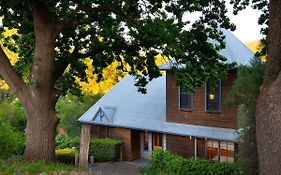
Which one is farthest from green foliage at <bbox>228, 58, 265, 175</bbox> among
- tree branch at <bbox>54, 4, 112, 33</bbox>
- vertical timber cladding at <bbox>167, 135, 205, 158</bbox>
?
vertical timber cladding at <bbox>167, 135, 205, 158</bbox>

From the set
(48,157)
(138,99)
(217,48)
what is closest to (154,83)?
(138,99)

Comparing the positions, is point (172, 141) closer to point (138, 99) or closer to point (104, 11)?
point (138, 99)

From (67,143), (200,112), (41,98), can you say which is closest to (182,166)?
(200,112)

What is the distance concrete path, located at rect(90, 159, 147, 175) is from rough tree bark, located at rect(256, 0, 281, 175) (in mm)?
15678

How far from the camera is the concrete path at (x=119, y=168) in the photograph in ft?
73.7

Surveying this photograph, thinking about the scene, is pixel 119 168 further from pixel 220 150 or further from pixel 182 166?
pixel 220 150

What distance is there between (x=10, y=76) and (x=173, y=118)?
14.9m

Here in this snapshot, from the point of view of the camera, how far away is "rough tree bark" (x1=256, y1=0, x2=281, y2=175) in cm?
671

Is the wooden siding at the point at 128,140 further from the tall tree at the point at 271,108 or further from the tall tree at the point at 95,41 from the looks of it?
the tall tree at the point at 271,108

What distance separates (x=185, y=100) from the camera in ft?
78.9

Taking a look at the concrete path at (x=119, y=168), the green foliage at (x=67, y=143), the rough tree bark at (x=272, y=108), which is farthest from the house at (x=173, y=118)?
the rough tree bark at (x=272, y=108)

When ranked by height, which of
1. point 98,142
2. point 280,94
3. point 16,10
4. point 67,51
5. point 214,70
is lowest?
point 98,142

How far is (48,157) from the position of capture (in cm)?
1159

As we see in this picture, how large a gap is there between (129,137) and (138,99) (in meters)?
3.21
